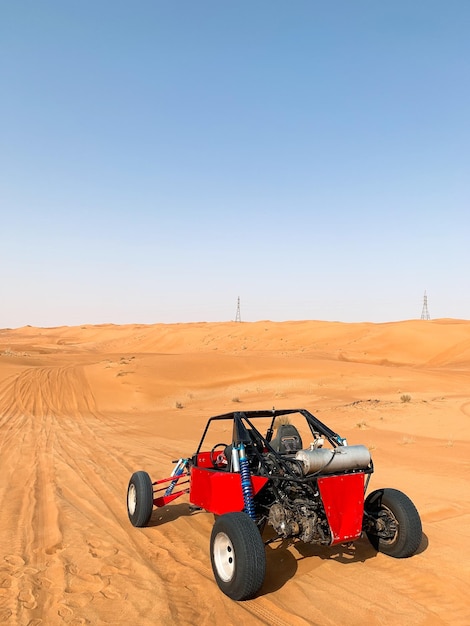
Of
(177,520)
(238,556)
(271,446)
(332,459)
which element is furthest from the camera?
(177,520)

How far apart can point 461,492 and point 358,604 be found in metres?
4.69

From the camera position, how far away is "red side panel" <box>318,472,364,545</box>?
4867 mm

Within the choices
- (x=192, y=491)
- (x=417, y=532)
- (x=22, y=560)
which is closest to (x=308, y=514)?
(x=417, y=532)

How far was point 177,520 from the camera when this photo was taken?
7434mm

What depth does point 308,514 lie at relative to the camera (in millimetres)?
5012

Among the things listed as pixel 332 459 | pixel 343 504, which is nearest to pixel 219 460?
pixel 332 459

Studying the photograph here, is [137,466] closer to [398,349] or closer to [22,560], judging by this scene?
[22,560]

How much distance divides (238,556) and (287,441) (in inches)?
96.0

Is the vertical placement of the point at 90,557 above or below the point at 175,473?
below

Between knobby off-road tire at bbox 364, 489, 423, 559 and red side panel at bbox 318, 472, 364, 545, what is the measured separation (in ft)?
2.58

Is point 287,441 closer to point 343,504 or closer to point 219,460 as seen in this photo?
point 219,460

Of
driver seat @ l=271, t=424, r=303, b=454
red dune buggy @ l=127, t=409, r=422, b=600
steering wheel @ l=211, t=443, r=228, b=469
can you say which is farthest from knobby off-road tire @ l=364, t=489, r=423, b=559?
steering wheel @ l=211, t=443, r=228, b=469

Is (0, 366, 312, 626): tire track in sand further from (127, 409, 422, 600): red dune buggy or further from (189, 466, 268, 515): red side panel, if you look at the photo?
(189, 466, 268, 515): red side panel

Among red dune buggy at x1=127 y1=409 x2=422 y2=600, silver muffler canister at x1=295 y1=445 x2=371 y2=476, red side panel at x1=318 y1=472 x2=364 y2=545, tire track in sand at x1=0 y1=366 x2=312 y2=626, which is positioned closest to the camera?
tire track in sand at x1=0 y1=366 x2=312 y2=626
